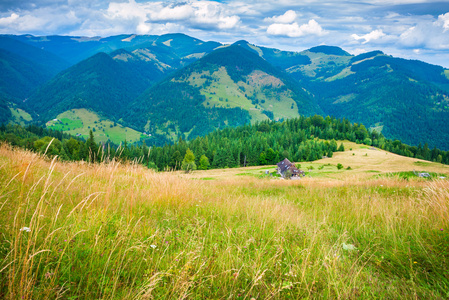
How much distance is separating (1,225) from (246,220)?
12.2ft

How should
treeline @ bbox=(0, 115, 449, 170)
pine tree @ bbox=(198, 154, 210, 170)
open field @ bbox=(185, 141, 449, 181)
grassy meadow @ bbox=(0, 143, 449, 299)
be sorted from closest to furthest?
1. grassy meadow @ bbox=(0, 143, 449, 299)
2. open field @ bbox=(185, 141, 449, 181)
3. treeline @ bbox=(0, 115, 449, 170)
4. pine tree @ bbox=(198, 154, 210, 170)

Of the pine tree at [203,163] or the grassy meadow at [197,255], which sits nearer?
the grassy meadow at [197,255]

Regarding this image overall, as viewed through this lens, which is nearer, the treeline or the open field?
the open field

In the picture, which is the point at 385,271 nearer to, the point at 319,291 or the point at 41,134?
the point at 319,291

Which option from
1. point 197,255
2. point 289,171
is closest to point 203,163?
point 289,171

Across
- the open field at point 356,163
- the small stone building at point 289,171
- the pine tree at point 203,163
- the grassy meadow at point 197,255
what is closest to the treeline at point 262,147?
the pine tree at point 203,163

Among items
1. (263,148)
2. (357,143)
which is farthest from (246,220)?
Result: (357,143)

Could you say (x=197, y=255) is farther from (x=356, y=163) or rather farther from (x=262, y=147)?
(x=262, y=147)

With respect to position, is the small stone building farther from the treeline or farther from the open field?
the treeline

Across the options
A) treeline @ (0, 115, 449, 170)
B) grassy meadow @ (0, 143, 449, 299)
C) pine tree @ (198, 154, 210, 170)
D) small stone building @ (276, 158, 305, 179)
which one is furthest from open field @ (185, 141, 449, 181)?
grassy meadow @ (0, 143, 449, 299)

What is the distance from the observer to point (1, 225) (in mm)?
2615

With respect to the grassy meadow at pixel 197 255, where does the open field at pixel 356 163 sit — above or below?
below

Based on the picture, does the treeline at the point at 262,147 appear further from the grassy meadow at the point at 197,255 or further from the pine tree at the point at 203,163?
the grassy meadow at the point at 197,255

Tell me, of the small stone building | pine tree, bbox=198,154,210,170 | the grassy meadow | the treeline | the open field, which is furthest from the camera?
pine tree, bbox=198,154,210,170
